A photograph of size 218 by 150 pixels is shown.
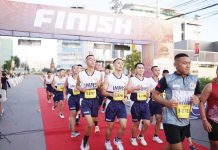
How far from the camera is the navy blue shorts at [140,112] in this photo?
19.8 feet

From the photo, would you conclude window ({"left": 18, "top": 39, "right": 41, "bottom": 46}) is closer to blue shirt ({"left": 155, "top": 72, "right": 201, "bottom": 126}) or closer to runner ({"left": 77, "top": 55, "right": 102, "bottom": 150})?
runner ({"left": 77, "top": 55, "right": 102, "bottom": 150})

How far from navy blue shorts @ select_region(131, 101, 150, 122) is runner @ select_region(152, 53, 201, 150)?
7.37 feet

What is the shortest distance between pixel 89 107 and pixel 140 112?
120 centimetres

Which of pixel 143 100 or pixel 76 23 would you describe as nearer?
pixel 143 100

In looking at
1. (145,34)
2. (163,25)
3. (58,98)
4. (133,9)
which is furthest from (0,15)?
(133,9)

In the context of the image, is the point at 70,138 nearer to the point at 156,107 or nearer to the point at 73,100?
the point at 73,100

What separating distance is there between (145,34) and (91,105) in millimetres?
9109

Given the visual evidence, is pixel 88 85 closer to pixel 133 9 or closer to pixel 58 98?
pixel 58 98

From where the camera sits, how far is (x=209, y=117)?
12.9 feet

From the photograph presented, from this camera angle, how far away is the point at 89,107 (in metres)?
5.77

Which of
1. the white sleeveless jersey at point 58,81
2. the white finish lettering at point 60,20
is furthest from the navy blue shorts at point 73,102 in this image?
the white finish lettering at point 60,20

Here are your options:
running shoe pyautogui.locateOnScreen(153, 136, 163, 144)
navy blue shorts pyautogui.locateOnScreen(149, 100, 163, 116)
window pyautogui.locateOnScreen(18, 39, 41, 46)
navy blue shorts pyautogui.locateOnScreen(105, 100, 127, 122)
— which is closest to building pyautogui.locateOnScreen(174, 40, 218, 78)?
window pyautogui.locateOnScreen(18, 39, 41, 46)

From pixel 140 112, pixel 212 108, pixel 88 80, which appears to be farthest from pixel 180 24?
pixel 212 108

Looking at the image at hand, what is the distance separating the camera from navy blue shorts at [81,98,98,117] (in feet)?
18.5
